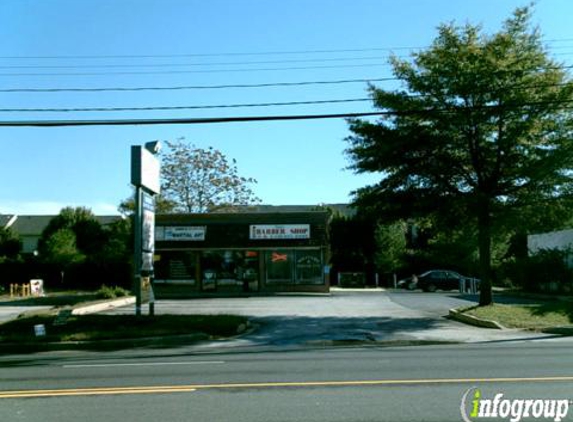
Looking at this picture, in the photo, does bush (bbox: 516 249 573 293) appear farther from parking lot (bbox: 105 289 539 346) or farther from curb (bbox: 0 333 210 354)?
curb (bbox: 0 333 210 354)

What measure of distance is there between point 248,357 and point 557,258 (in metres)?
22.6

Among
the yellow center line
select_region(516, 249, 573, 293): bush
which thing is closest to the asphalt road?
the yellow center line

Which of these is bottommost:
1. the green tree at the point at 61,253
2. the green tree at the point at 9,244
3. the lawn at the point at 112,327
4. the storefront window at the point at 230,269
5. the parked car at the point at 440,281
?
the lawn at the point at 112,327

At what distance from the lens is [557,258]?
30.9m

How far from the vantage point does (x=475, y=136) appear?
21.5m

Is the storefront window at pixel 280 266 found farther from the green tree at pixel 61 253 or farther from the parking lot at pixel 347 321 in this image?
the green tree at pixel 61 253

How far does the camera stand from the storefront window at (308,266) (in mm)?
36812

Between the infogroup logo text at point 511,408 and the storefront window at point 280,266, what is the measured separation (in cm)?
2896

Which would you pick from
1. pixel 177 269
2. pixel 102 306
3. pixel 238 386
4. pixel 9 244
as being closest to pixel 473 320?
pixel 238 386

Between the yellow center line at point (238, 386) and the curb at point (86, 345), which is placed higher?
the yellow center line at point (238, 386)

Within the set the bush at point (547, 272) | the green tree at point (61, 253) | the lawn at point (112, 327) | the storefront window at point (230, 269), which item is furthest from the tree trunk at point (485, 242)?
the green tree at point (61, 253)

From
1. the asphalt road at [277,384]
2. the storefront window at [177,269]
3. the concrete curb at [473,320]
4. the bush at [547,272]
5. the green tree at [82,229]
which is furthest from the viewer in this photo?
the green tree at [82,229]

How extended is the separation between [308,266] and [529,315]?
17801mm

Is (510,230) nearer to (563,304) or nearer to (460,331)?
(563,304)
